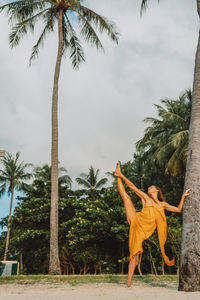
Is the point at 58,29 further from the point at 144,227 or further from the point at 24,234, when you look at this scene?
the point at 144,227

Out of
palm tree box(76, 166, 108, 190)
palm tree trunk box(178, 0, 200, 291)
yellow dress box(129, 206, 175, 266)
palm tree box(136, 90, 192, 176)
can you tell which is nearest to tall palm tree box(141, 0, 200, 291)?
palm tree trunk box(178, 0, 200, 291)

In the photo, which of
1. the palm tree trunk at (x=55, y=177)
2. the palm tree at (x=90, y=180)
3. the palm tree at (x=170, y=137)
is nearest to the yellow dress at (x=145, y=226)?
the palm tree trunk at (x=55, y=177)

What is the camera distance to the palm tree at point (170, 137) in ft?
65.5

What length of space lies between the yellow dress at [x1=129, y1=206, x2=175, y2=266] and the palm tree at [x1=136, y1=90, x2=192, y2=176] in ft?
41.8

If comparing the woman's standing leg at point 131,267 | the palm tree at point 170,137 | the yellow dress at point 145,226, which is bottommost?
the woman's standing leg at point 131,267

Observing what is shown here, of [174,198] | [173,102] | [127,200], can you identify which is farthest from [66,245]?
[173,102]

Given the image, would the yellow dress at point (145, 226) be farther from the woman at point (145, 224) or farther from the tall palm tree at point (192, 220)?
the tall palm tree at point (192, 220)

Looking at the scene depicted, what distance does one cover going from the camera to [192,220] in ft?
21.4

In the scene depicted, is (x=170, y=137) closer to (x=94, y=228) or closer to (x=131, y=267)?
(x=94, y=228)

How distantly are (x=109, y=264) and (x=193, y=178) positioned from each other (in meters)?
11.1

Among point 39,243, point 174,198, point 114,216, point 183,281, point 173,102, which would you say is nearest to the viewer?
point 183,281

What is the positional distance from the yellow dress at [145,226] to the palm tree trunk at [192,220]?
1.67 feet

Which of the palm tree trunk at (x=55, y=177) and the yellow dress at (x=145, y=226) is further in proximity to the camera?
the palm tree trunk at (x=55, y=177)

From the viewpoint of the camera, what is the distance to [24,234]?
16.7 metres
